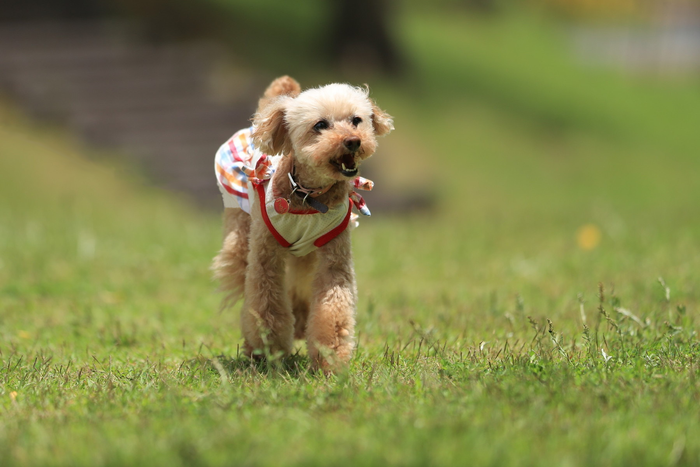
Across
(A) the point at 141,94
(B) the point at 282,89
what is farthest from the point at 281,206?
(A) the point at 141,94

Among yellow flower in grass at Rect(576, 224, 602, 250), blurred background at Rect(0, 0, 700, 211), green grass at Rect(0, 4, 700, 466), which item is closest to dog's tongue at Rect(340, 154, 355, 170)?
green grass at Rect(0, 4, 700, 466)

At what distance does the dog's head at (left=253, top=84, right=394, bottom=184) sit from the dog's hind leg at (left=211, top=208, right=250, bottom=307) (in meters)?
0.70

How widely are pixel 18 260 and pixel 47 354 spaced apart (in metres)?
3.08

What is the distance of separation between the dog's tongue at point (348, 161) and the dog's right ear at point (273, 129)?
1.32 feet

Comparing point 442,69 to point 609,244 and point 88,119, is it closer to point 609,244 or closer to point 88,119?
point 88,119

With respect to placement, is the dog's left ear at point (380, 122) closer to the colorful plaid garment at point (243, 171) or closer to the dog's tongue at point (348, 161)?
the colorful plaid garment at point (243, 171)

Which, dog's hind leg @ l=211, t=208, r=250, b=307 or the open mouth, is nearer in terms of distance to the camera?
the open mouth

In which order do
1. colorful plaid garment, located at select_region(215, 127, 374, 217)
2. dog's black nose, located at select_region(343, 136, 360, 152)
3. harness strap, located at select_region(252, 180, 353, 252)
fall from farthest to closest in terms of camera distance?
colorful plaid garment, located at select_region(215, 127, 374, 217) < harness strap, located at select_region(252, 180, 353, 252) < dog's black nose, located at select_region(343, 136, 360, 152)

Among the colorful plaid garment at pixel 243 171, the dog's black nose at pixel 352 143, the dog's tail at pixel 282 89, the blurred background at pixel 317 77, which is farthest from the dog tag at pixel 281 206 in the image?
the blurred background at pixel 317 77

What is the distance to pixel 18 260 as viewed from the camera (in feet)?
25.4

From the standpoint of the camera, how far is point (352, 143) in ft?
13.3

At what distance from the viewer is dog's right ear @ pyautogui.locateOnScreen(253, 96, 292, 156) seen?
4316mm

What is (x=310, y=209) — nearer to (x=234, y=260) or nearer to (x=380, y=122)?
(x=380, y=122)

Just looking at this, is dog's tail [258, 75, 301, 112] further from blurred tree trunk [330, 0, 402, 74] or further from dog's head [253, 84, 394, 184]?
blurred tree trunk [330, 0, 402, 74]
